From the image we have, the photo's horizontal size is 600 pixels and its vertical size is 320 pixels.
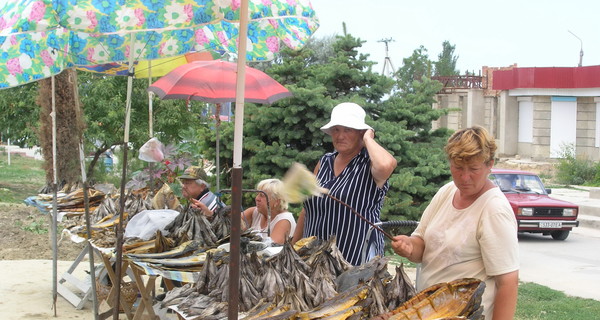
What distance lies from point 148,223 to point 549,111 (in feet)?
103

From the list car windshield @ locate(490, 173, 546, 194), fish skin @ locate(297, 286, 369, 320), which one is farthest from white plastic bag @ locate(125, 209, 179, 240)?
car windshield @ locate(490, 173, 546, 194)

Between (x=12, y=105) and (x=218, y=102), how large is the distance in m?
13.9

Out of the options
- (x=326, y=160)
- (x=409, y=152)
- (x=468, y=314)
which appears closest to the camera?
(x=468, y=314)

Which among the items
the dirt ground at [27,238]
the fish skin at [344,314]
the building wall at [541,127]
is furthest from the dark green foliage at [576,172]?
the fish skin at [344,314]

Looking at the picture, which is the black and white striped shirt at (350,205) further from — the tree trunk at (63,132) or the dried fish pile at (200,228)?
the tree trunk at (63,132)

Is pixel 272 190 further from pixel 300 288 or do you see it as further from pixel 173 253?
pixel 300 288

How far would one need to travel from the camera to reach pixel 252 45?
265 inches

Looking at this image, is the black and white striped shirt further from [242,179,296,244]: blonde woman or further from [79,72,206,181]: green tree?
[79,72,206,181]: green tree

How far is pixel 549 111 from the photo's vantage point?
3391 centimetres

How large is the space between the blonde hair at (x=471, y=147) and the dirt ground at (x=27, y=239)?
22.4 feet

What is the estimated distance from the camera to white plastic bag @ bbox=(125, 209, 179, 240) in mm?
5230

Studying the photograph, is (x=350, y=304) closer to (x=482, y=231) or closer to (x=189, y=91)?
(x=482, y=231)

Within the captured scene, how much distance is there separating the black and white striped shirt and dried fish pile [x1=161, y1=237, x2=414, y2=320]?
0.62 meters

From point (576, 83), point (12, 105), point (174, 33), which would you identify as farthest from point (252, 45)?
point (576, 83)
